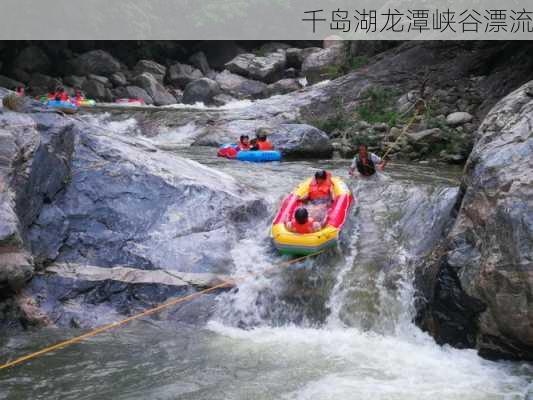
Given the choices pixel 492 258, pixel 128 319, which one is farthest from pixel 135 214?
pixel 492 258

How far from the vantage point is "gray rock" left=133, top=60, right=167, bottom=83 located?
26547 millimetres

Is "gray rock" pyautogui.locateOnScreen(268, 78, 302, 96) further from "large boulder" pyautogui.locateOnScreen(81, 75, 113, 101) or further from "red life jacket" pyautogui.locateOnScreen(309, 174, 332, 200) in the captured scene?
"red life jacket" pyautogui.locateOnScreen(309, 174, 332, 200)

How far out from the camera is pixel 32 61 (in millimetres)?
24328

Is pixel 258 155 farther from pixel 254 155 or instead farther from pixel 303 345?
pixel 303 345

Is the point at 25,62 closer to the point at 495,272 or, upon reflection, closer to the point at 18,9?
the point at 18,9

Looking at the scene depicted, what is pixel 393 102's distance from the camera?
1450 cm

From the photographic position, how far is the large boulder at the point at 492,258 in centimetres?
457

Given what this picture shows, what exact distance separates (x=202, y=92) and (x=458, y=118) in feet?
40.9

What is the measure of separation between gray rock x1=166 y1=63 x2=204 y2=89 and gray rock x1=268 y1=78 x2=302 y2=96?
489 cm

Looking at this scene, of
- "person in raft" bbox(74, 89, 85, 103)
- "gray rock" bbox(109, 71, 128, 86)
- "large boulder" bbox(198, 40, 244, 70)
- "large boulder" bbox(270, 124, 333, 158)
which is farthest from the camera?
"large boulder" bbox(198, 40, 244, 70)

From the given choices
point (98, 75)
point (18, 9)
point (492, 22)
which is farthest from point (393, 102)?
point (18, 9)

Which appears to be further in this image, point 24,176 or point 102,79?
point 102,79

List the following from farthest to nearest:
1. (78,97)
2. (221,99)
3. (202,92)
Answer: (202,92), (221,99), (78,97)

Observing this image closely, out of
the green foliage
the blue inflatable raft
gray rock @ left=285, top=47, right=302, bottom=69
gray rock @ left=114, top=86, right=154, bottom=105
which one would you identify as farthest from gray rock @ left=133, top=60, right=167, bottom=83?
the blue inflatable raft
